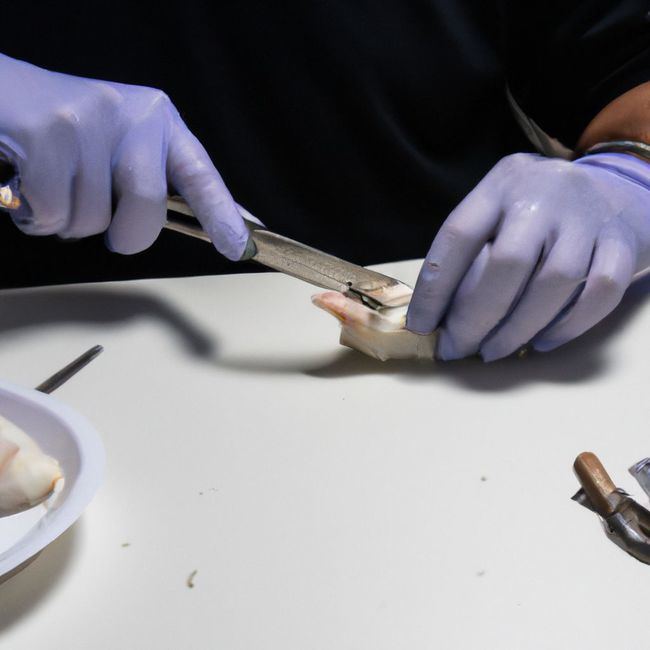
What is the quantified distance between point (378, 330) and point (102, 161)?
1.26 feet

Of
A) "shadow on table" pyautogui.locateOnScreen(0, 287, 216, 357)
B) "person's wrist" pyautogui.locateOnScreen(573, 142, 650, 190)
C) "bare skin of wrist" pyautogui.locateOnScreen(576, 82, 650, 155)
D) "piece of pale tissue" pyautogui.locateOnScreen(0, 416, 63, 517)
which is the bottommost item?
"shadow on table" pyautogui.locateOnScreen(0, 287, 216, 357)

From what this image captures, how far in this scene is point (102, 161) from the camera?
1.00m

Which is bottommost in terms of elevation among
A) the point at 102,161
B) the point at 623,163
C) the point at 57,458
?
the point at 57,458

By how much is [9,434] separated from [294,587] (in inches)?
10.3

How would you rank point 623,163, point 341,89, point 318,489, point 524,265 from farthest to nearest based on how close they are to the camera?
point 341,89 < point 623,163 < point 524,265 < point 318,489

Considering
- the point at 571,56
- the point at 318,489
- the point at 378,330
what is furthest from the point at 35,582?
the point at 571,56

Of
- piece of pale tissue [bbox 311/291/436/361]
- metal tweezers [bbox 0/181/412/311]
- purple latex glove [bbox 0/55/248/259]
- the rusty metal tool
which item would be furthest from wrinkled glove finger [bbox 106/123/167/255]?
the rusty metal tool

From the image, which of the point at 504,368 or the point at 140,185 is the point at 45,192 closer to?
the point at 140,185

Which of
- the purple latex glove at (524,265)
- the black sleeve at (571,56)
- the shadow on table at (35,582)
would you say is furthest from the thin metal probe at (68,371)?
the black sleeve at (571,56)

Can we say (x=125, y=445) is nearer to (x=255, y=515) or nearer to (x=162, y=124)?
(x=255, y=515)

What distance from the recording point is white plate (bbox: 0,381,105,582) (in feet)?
2.08

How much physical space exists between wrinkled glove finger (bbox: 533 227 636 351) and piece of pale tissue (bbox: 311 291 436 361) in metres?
0.15

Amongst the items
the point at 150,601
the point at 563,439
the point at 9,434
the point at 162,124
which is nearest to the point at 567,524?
the point at 563,439

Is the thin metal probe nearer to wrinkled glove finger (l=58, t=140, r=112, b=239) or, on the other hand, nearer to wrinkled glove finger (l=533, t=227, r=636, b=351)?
wrinkled glove finger (l=58, t=140, r=112, b=239)
